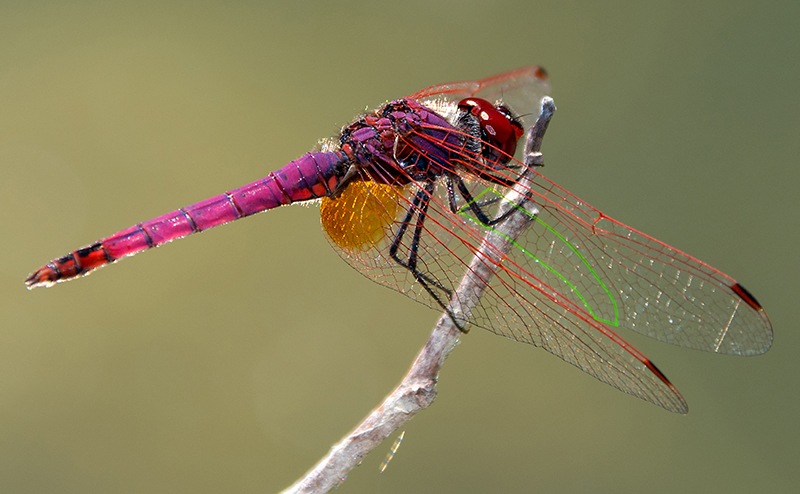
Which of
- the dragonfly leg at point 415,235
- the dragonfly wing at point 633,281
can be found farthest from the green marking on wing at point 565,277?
the dragonfly leg at point 415,235

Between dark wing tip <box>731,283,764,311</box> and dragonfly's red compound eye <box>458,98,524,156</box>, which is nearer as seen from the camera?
dark wing tip <box>731,283,764,311</box>

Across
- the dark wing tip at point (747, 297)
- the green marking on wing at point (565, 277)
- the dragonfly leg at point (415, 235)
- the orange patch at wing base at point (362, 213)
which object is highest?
the orange patch at wing base at point (362, 213)

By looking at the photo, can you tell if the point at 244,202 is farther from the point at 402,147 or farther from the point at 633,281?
the point at 633,281

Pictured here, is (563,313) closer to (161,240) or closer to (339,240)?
(339,240)

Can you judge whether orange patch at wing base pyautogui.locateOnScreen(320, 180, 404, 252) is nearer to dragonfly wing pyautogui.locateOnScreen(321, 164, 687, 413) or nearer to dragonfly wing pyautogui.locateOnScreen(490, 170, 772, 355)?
dragonfly wing pyautogui.locateOnScreen(321, 164, 687, 413)

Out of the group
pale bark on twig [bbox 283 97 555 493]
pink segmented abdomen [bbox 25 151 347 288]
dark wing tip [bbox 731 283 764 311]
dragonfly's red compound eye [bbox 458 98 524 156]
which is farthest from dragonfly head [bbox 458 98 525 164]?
dark wing tip [bbox 731 283 764 311]

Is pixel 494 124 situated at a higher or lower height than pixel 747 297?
higher

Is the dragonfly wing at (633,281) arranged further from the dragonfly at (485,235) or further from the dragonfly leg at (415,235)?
the dragonfly leg at (415,235)

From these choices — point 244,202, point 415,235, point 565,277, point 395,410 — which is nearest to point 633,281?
point 565,277
